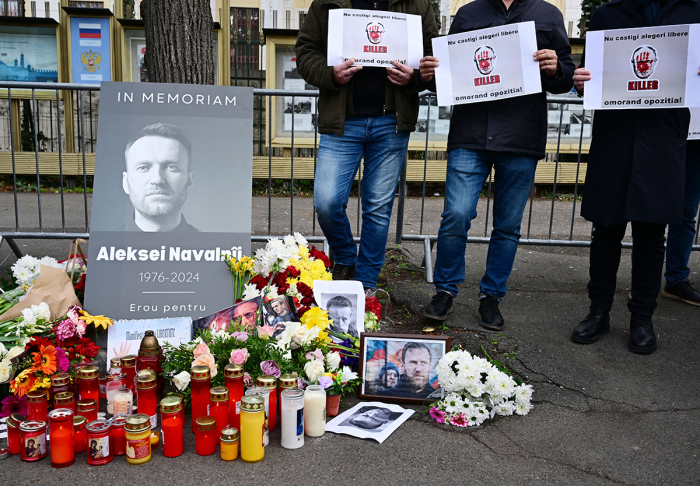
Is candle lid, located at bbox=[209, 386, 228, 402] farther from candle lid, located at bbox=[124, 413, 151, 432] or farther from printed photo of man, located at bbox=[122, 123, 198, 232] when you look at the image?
printed photo of man, located at bbox=[122, 123, 198, 232]

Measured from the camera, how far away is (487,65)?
3.26 metres

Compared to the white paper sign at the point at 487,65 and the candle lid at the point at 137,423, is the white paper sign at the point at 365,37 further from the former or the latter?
the candle lid at the point at 137,423

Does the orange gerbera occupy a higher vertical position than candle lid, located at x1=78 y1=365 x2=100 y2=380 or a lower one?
higher

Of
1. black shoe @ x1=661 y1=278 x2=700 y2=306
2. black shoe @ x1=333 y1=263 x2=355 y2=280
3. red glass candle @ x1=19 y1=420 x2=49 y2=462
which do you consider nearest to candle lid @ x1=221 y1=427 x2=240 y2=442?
red glass candle @ x1=19 y1=420 x2=49 y2=462

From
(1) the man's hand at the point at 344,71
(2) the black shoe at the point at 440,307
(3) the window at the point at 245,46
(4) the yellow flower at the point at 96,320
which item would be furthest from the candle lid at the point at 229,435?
(3) the window at the point at 245,46

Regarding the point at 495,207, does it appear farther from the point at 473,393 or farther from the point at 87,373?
the point at 87,373

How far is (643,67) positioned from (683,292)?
189 cm

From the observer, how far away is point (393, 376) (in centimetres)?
276

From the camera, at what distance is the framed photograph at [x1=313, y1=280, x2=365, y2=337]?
3090mm

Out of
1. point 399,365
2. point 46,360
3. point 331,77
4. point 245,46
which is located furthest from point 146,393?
point 245,46

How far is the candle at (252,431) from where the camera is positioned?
7.14ft

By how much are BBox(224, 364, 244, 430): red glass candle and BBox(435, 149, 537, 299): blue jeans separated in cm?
157

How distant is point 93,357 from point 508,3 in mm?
2881

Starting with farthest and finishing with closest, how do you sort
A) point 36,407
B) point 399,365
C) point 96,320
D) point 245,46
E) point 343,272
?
point 245,46 → point 343,272 → point 96,320 → point 399,365 → point 36,407
